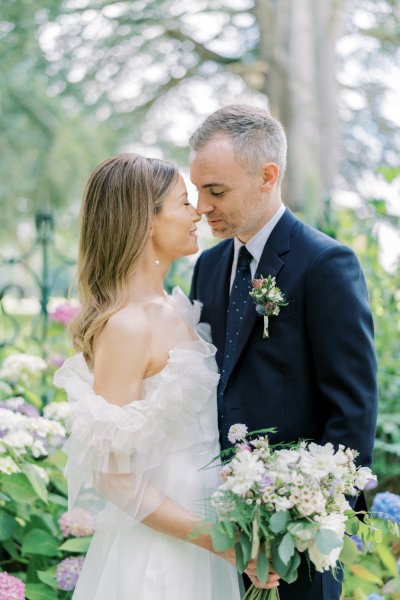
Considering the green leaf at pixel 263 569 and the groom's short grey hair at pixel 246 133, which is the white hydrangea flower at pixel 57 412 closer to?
the groom's short grey hair at pixel 246 133

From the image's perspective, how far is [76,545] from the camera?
3.18 metres

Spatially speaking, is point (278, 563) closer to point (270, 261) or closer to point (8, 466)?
point (270, 261)

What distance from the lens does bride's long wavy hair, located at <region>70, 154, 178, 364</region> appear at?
2.51 m

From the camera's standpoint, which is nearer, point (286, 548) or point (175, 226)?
point (286, 548)

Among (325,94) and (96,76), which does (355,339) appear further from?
(96,76)

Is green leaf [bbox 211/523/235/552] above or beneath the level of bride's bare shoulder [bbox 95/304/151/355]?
beneath

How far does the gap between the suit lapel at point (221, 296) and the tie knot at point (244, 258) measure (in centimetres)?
15

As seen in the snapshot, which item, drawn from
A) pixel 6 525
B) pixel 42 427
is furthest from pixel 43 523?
pixel 42 427

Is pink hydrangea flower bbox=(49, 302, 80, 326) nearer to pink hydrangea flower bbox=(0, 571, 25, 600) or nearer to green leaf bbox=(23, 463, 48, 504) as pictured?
green leaf bbox=(23, 463, 48, 504)

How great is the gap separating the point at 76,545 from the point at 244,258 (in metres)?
1.41

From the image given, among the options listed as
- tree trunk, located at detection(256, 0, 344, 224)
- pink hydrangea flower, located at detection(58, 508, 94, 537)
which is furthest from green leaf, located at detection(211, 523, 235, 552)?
tree trunk, located at detection(256, 0, 344, 224)

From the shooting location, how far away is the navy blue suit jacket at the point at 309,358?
2.45 meters

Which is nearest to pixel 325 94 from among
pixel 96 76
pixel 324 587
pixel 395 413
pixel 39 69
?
pixel 96 76

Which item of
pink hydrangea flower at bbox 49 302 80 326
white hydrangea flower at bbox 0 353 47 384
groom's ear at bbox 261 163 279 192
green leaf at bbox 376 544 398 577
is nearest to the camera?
groom's ear at bbox 261 163 279 192
